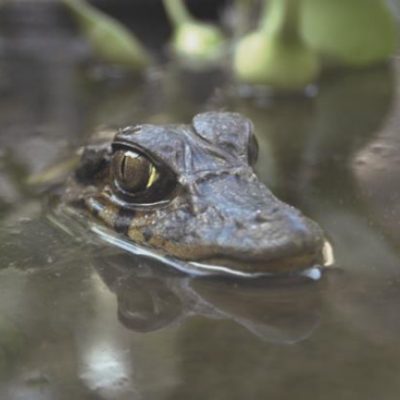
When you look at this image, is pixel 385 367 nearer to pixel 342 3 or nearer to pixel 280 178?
pixel 280 178

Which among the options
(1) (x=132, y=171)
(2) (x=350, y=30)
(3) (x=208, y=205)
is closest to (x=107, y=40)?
(2) (x=350, y=30)

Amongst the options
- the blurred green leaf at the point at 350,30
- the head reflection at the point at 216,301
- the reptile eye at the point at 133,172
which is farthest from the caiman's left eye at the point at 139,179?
the blurred green leaf at the point at 350,30

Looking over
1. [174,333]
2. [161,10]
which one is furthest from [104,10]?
[174,333]

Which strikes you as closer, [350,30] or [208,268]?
[208,268]

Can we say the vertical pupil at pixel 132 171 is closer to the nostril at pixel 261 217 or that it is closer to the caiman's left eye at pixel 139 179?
the caiman's left eye at pixel 139 179

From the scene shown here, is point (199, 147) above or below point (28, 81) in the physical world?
above

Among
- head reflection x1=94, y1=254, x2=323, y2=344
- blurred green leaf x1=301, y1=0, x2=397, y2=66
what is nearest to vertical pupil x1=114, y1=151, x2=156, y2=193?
head reflection x1=94, y1=254, x2=323, y2=344

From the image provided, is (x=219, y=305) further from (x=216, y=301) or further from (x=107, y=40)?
(x=107, y=40)
